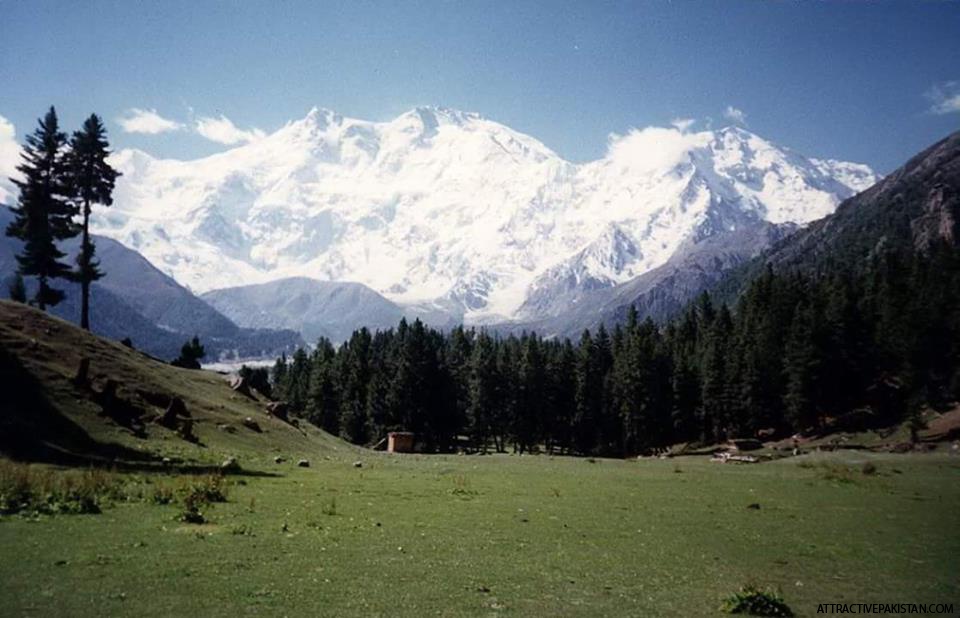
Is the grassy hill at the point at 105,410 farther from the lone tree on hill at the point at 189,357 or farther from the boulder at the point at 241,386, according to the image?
the lone tree on hill at the point at 189,357

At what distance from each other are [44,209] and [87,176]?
503 centimetres

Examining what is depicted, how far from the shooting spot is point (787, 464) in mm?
54031

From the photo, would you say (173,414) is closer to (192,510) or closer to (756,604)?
(192,510)

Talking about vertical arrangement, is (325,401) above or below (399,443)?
above

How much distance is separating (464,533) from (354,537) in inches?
153

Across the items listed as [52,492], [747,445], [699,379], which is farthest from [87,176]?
[699,379]

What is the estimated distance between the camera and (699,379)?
340 ft

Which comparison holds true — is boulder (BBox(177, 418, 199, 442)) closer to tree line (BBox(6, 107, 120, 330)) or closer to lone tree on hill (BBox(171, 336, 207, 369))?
tree line (BBox(6, 107, 120, 330))

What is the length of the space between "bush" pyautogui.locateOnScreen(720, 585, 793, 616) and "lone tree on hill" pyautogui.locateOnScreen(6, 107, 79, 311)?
66.2m

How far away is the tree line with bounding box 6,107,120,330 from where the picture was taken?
200 ft

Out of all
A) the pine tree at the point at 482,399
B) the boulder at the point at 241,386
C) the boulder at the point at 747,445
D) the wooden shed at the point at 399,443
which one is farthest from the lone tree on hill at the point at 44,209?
the boulder at the point at 747,445

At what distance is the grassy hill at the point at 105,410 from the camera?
35188 millimetres

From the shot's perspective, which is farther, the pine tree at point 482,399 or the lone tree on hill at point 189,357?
the pine tree at point 482,399

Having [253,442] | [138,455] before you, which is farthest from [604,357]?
[138,455]
